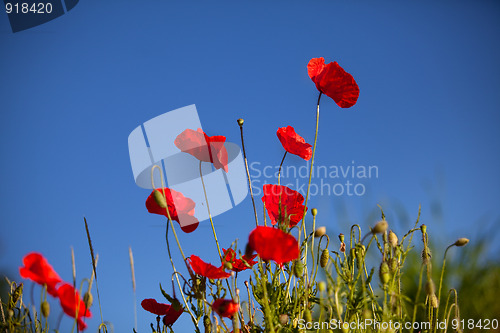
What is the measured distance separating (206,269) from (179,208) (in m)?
0.25

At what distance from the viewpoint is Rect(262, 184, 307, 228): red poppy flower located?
152cm

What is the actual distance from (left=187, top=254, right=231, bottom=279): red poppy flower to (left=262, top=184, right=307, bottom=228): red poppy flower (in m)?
0.28

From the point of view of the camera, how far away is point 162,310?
5.38 feet

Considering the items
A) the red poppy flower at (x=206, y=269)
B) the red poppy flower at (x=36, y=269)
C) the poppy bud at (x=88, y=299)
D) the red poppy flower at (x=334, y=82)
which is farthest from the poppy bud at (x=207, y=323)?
the red poppy flower at (x=334, y=82)

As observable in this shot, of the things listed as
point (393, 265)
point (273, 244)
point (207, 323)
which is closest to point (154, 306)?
point (207, 323)

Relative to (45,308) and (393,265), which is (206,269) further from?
(393,265)

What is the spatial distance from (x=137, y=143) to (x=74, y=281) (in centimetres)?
80

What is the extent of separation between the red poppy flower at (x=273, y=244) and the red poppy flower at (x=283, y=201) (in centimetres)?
33

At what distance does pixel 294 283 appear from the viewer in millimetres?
1469

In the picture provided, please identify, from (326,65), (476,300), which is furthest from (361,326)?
(326,65)

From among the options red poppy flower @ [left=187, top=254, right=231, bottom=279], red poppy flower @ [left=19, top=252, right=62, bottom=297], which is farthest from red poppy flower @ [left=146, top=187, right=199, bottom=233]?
red poppy flower @ [left=19, top=252, right=62, bottom=297]

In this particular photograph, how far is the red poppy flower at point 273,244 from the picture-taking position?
1.13 metres

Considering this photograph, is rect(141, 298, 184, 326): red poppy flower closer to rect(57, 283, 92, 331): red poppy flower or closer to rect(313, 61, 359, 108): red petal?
rect(57, 283, 92, 331): red poppy flower

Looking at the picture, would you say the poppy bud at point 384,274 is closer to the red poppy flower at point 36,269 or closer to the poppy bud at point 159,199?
the poppy bud at point 159,199
